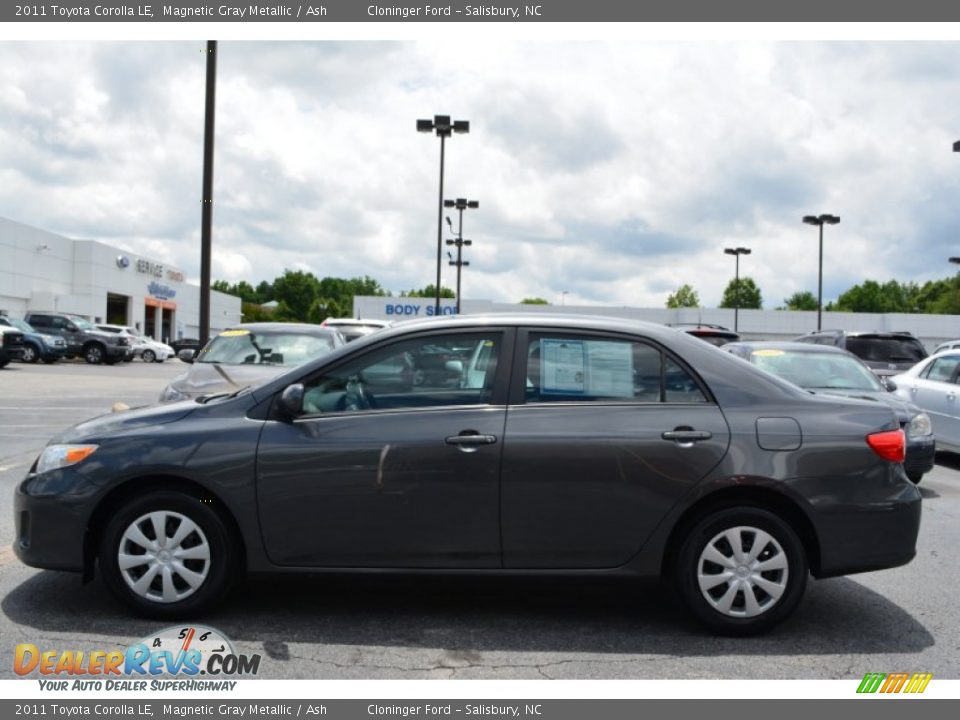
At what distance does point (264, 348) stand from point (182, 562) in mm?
6492

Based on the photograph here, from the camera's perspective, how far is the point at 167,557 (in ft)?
14.9

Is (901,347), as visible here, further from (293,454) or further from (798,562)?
(293,454)

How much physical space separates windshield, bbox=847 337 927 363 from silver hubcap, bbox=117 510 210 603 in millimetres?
14113

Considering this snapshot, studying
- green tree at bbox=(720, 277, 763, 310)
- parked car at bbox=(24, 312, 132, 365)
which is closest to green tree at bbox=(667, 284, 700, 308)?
green tree at bbox=(720, 277, 763, 310)

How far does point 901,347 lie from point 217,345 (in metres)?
12.1

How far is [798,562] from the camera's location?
4.52 metres

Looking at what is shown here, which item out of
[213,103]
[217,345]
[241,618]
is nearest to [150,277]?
[213,103]

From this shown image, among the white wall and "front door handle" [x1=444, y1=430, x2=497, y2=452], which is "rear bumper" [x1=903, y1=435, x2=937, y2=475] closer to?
"front door handle" [x1=444, y1=430, x2=497, y2=452]

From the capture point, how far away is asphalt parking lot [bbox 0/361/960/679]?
413 cm

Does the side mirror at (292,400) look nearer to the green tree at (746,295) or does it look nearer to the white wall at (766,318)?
the white wall at (766,318)

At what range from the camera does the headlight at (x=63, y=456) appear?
461 centimetres

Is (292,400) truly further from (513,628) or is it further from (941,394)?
(941,394)

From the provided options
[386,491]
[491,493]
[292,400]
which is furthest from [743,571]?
[292,400]

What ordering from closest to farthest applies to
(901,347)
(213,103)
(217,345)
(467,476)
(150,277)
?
1. (467,476)
2. (217,345)
3. (213,103)
4. (901,347)
5. (150,277)
